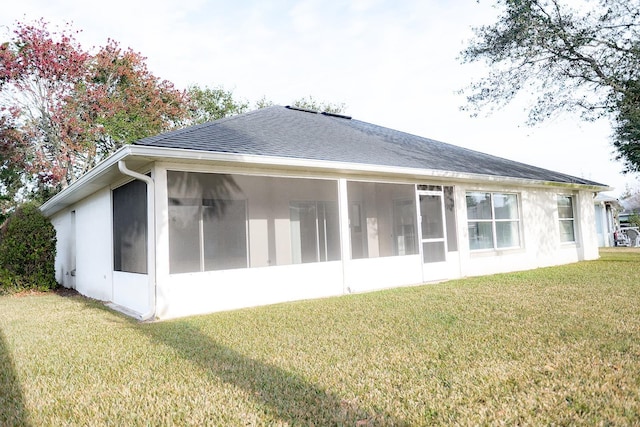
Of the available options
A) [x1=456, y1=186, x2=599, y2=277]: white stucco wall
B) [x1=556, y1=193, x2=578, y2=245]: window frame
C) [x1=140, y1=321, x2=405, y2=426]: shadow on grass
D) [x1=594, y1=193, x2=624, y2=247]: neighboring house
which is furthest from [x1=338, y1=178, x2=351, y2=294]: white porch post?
[x1=594, y1=193, x2=624, y2=247]: neighboring house

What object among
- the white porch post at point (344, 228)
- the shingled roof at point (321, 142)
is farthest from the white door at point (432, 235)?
the white porch post at point (344, 228)

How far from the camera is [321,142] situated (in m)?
9.58

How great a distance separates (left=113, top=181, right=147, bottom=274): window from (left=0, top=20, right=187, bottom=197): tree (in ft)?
45.2

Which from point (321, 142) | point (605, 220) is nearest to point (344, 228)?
point (321, 142)

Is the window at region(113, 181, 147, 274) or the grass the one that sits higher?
the window at region(113, 181, 147, 274)

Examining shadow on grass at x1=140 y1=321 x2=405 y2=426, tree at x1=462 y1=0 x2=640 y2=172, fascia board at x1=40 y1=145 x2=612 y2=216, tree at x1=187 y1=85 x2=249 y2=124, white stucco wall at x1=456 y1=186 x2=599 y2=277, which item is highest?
tree at x1=187 y1=85 x2=249 y2=124

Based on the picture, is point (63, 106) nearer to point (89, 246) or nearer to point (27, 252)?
point (27, 252)

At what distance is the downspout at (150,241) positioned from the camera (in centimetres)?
632

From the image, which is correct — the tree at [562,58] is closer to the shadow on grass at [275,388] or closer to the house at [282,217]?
the house at [282,217]

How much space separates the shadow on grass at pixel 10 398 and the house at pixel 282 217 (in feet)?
7.73

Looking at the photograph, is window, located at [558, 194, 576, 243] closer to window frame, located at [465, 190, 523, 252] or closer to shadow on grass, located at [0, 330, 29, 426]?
window frame, located at [465, 190, 523, 252]

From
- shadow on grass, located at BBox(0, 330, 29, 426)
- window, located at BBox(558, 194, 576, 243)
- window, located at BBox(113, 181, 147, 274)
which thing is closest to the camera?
shadow on grass, located at BBox(0, 330, 29, 426)

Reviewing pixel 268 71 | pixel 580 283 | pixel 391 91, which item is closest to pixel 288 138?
pixel 580 283

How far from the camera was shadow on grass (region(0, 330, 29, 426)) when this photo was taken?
112 inches
